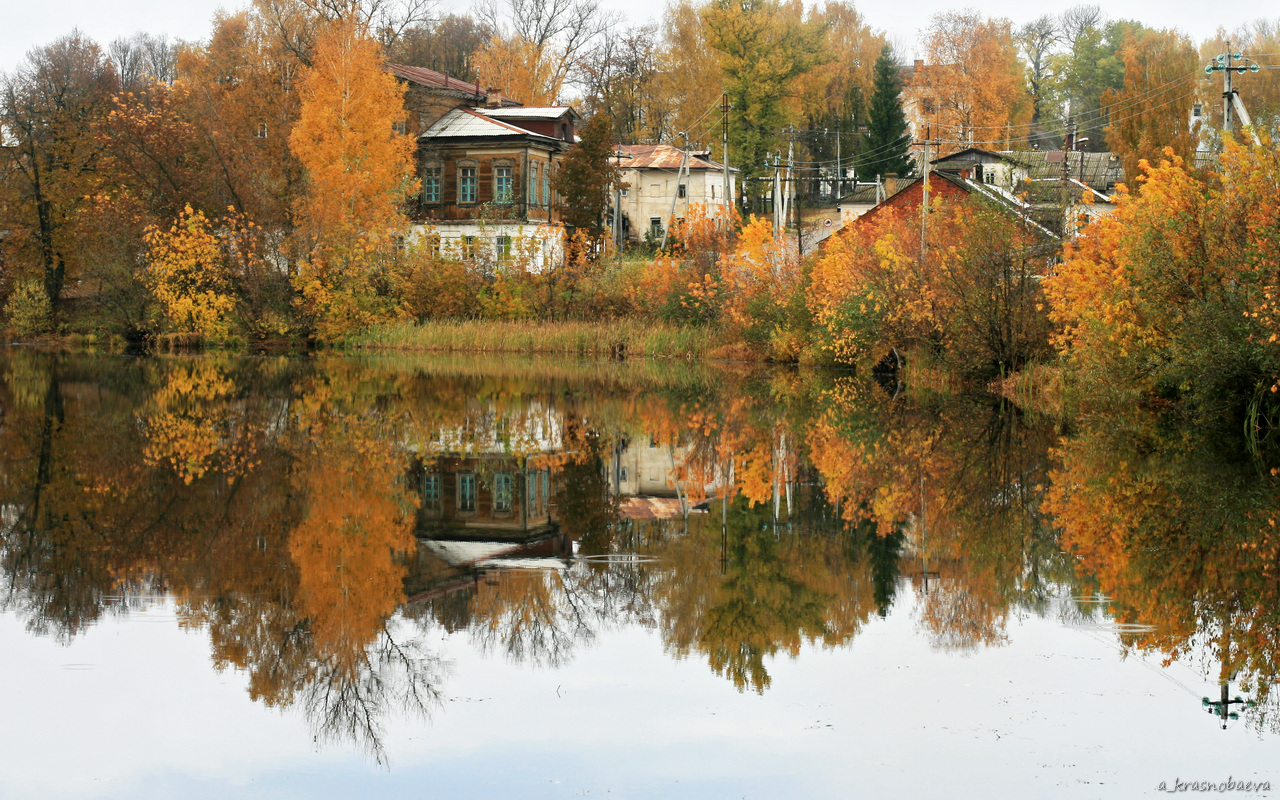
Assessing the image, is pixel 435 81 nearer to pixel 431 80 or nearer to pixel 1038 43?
pixel 431 80

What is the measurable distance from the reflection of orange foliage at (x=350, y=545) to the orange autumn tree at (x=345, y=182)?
29.0m

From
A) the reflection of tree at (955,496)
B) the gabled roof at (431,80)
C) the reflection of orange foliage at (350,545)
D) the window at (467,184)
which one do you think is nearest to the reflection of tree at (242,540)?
the reflection of orange foliage at (350,545)

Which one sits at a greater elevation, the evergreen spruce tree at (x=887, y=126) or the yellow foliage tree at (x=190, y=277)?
the evergreen spruce tree at (x=887, y=126)

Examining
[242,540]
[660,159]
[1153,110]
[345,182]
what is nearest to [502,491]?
[242,540]

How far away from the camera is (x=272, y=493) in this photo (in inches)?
431

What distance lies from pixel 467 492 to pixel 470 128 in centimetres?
3953

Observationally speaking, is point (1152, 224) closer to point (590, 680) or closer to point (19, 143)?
point (590, 680)

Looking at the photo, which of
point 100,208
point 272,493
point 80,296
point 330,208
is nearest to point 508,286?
point 330,208

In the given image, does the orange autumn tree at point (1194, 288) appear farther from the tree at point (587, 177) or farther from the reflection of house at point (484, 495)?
the tree at point (587, 177)

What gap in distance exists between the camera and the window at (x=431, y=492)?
1074cm

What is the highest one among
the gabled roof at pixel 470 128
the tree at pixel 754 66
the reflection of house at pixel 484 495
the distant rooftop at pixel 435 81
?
the tree at pixel 754 66

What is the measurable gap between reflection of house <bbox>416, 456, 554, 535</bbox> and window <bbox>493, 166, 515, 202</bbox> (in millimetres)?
35655

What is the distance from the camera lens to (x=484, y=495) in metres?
11.4

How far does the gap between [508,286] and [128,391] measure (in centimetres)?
2040
